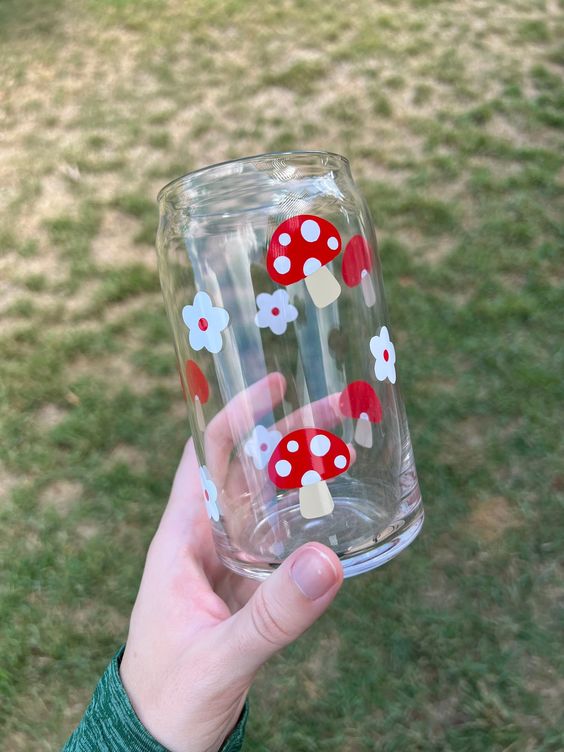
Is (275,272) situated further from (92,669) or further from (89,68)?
(89,68)

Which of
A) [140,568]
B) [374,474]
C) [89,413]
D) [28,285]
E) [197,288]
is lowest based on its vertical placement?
[140,568]

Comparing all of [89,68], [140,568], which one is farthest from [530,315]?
[89,68]

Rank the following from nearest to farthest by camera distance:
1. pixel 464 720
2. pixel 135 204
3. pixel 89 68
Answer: pixel 464 720 → pixel 135 204 → pixel 89 68

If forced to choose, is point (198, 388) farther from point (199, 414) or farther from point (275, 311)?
point (275, 311)

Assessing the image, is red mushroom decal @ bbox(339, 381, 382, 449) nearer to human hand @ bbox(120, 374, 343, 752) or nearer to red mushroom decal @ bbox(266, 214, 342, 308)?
human hand @ bbox(120, 374, 343, 752)

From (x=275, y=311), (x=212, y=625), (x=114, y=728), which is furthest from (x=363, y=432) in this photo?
(x=114, y=728)

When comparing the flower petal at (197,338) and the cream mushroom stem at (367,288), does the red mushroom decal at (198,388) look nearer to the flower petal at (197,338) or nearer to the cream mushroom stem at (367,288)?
the flower petal at (197,338)

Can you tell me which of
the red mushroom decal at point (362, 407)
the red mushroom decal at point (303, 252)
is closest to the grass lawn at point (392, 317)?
the red mushroom decal at point (362, 407)
